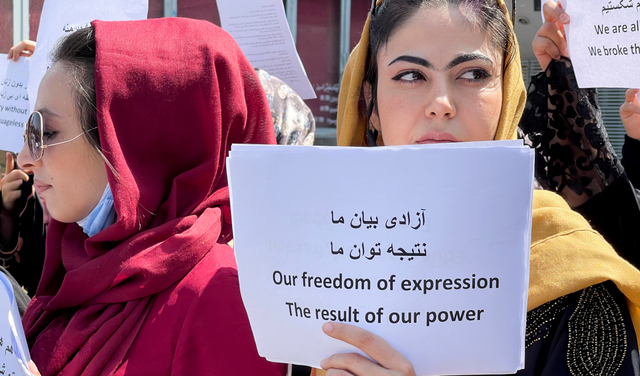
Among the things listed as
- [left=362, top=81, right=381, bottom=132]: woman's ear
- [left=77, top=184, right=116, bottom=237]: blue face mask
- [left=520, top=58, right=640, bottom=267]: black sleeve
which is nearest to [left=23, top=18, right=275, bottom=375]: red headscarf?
[left=77, top=184, right=116, bottom=237]: blue face mask

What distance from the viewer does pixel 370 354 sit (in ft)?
3.67

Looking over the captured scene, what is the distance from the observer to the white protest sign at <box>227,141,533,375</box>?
42.6 inches

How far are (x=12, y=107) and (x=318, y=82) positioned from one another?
3.36 meters

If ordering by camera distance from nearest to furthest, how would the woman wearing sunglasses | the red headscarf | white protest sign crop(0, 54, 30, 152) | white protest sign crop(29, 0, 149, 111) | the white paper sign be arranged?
the woman wearing sunglasses, the red headscarf, white protest sign crop(29, 0, 149, 111), white protest sign crop(0, 54, 30, 152), the white paper sign

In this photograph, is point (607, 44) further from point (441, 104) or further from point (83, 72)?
point (83, 72)

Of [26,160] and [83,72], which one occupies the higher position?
[83,72]

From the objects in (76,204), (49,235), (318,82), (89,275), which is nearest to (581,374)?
(89,275)

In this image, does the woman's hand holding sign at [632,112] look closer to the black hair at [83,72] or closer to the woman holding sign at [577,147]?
the woman holding sign at [577,147]

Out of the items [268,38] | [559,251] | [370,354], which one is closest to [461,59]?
[559,251]

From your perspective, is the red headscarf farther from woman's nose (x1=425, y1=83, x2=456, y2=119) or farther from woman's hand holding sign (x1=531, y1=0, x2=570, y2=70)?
woman's hand holding sign (x1=531, y1=0, x2=570, y2=70)

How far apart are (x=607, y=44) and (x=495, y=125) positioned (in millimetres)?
537

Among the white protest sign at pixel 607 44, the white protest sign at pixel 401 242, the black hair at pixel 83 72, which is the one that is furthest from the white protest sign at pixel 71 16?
the white protest sign at pixel 401 242

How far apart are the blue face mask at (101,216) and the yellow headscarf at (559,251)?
3.27ft

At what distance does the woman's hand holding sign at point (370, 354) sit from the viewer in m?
1.12
